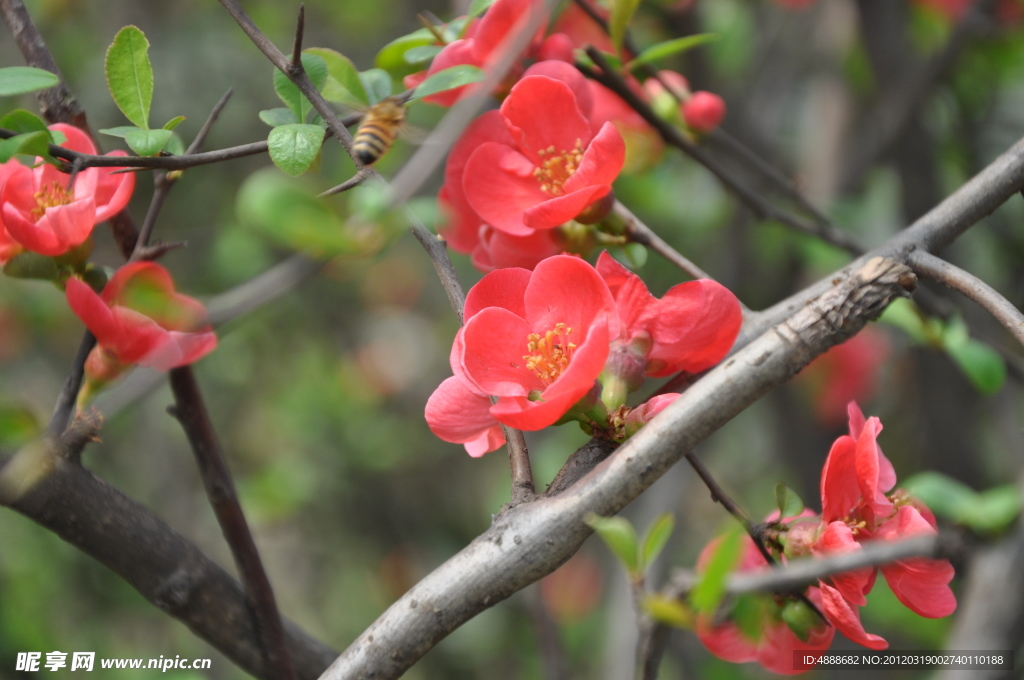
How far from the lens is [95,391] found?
2.36ft

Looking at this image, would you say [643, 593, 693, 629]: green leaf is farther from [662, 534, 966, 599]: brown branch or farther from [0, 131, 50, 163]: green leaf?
[0, 131, 50, 163]: green leaf

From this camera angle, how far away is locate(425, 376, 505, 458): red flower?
592mm

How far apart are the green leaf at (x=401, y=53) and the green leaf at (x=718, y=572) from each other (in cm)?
57

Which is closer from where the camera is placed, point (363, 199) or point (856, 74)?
point (363, 199)

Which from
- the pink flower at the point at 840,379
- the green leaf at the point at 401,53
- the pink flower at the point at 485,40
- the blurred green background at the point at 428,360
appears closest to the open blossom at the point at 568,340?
the pink flower at the point at 485,40

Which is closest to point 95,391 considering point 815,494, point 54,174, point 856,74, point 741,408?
point 54,174

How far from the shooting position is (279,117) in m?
0.67

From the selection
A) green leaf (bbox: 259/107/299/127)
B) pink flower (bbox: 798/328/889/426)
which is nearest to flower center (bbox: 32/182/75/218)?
green leaf (bbox: 259/107/299/127)

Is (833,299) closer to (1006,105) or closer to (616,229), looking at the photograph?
(616,229)

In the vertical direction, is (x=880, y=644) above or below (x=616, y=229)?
below

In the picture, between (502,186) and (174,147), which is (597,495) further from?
(174,147)

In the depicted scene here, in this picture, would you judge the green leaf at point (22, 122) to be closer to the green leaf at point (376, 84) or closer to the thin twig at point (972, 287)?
the green leaf at point (376, 84)

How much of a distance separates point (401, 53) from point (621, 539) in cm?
58

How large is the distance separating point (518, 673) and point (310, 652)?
174cm
